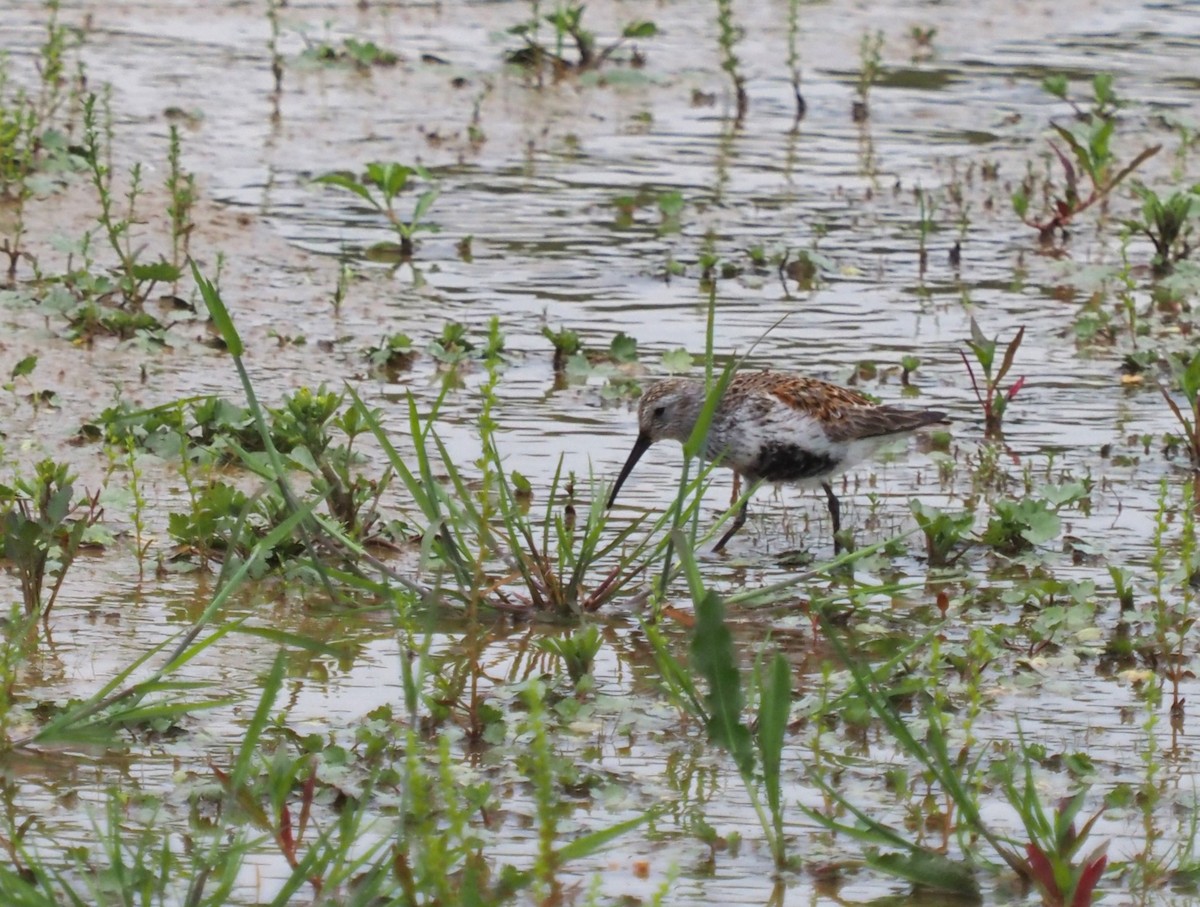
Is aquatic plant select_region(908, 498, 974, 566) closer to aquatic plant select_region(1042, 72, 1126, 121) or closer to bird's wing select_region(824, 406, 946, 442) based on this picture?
bird's wing select_region(824, 406, 946, 442)

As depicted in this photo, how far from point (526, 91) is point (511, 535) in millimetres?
8287

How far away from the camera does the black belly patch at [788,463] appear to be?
715 centimetres

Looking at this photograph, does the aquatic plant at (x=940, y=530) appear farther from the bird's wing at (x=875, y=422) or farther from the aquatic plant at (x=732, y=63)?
the aquatic plant at (x=732, y=63)

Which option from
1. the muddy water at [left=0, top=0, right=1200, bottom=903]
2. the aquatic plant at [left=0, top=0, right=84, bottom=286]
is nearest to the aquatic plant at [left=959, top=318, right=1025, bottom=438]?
A: the muddy water at [left=0, top=0, right=1200, bottom=903]

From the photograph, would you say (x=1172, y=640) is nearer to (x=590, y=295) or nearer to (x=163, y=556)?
(x=163, y=556)

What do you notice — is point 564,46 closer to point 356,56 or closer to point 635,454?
point 356,56

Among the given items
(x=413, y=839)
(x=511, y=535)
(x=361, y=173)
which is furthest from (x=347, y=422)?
(x=361, y=173)

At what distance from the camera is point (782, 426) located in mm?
→ 7203

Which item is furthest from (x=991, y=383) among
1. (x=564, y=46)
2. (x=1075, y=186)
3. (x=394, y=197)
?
(x=564, y=46)

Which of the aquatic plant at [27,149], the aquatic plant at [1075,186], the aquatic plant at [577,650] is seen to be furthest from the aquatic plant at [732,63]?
the aquatic plant at [577,650]

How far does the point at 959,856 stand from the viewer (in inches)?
182

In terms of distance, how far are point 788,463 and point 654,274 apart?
3.22 meters

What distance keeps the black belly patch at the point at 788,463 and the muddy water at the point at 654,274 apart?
0.21 metres

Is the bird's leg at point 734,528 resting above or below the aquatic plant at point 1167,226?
below
